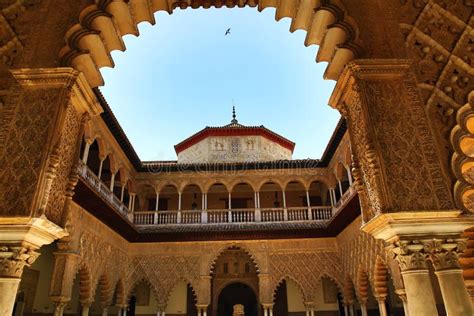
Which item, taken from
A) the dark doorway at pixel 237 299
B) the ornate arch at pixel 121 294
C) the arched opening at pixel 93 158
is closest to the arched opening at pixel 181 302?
the dark doorway at pixel 237 299

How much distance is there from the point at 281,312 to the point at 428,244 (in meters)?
11.9

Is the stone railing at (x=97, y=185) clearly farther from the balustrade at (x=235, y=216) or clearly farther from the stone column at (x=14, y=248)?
the stone column at (x=14, y=248)

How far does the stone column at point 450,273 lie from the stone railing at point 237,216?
31.2 feet

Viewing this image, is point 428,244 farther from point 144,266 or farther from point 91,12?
point 144,266

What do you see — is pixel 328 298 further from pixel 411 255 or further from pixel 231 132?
pixel 411 255

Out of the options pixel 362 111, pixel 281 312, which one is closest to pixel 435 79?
pixel 362 111

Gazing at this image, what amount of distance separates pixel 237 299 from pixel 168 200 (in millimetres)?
5042

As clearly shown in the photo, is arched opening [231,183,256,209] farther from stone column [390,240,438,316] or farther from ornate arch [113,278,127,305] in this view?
stone column [390,240,438,316]

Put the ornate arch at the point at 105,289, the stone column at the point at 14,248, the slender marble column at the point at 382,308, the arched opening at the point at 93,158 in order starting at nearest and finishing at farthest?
1. the stone column at the point at 14,248
2. the slender marble column at the point at 382,308
3. the ornate arch at the point at 105,289
4. the arched opening at the point at 93,158

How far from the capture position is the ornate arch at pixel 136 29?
11.3 ft

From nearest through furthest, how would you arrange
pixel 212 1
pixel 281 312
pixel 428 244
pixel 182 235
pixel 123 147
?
pixel 428 244, pixel 212 1, pixel 123 147, pixel 182 235, pixel 281 312

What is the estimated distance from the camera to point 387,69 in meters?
3.40

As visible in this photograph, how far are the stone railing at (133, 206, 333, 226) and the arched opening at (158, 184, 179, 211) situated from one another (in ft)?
5.89

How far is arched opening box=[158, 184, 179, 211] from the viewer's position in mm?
14591
